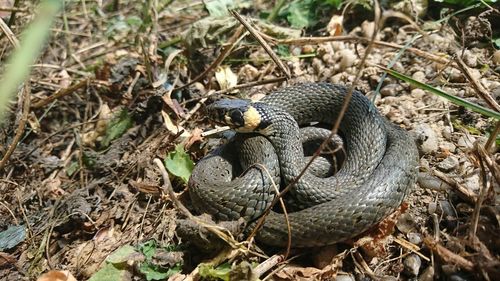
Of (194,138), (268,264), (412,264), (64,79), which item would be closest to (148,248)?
(268,264)

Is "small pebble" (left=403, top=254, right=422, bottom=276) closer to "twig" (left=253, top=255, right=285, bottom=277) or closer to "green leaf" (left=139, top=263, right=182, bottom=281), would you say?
Result: "twig" (left=253, top=255, right=285, bottom=277)

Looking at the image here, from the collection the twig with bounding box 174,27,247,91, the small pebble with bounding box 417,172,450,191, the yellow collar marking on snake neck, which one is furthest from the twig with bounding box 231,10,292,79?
the small pebble with bounding box 417,172,450,191

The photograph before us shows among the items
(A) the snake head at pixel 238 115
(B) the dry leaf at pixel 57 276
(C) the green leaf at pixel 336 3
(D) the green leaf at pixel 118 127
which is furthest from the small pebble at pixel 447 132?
(B) the dry leaf at pixel 57 276

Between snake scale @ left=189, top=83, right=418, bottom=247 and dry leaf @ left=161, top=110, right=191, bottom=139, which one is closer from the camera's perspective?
snake scale @ left=189, top=83, right=418, bottom=247

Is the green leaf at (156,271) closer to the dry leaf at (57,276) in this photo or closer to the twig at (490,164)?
the dry leaf at (57,276)

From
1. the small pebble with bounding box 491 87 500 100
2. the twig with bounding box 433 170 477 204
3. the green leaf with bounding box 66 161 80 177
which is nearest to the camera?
the twig with bounding box 433 170 477 204

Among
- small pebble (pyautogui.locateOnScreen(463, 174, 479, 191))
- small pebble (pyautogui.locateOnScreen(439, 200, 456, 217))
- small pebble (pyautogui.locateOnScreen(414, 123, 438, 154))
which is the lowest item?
small pebble (pyautogui.locateOnScreen(439, 200, 456, 217))
